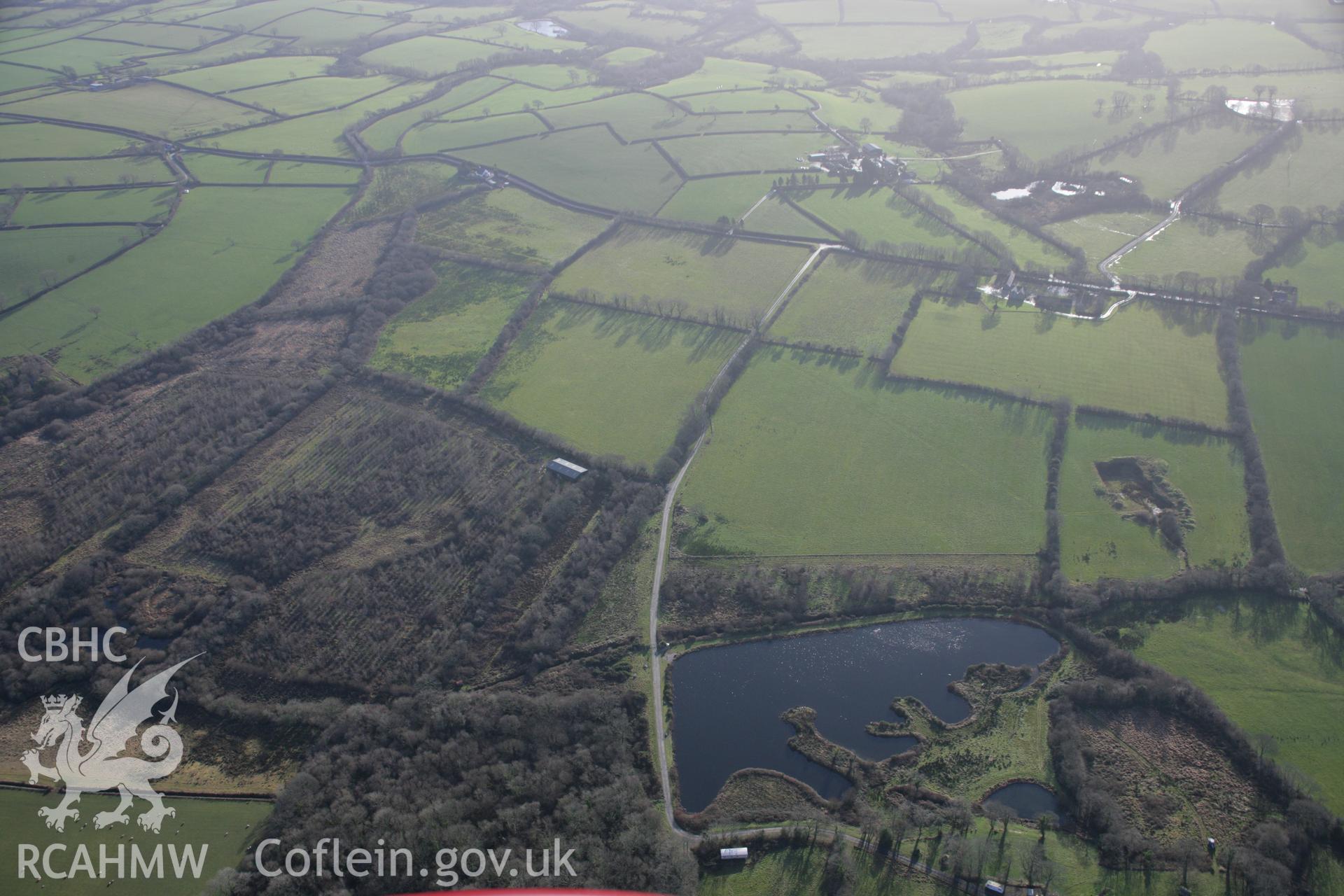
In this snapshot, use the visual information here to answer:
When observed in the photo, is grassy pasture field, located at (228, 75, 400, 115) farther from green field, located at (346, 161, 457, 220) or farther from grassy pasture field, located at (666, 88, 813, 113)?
grassy pasture field, located at (666, 88, 813, 113)

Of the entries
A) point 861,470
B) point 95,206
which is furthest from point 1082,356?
point 95,206

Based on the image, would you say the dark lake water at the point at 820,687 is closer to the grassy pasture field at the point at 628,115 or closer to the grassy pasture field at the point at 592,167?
the grassy pasture field at the point at 592,167

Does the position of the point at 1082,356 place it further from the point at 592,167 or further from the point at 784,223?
the point at 592,167

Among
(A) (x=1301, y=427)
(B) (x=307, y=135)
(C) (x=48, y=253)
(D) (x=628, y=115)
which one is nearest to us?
(A) (x=1301, y=427)

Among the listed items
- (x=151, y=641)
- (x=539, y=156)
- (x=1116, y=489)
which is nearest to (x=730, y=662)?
(x=1116, y=489)

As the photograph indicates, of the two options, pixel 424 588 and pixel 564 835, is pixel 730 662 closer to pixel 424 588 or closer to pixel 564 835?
pixel 564 835

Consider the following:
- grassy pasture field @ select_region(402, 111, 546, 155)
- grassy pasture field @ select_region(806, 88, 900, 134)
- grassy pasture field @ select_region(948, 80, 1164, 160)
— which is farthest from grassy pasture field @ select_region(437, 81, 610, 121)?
grassy pasture field @ select_region(948, 80, 1164, 160)
